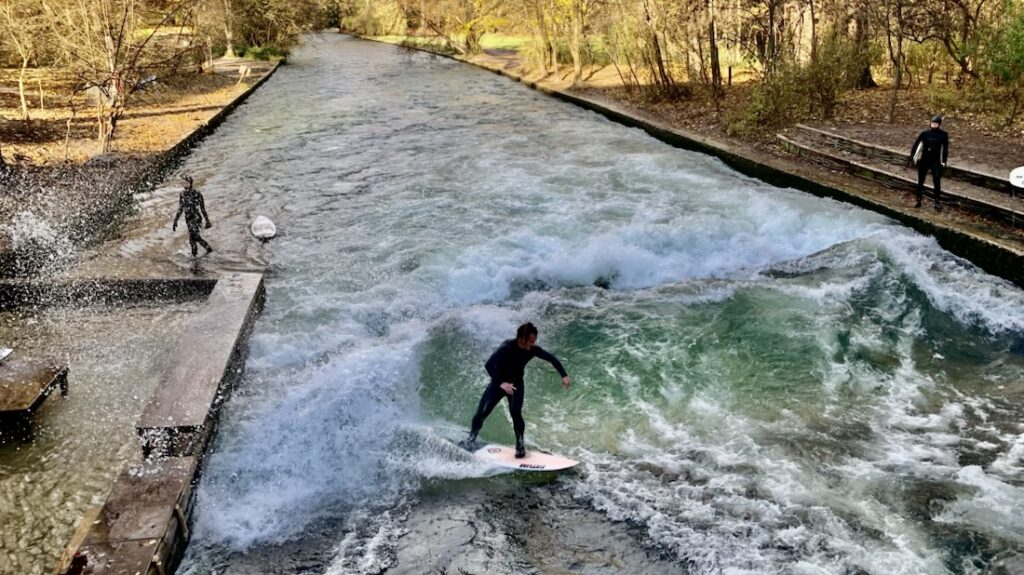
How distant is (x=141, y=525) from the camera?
5.83 metres

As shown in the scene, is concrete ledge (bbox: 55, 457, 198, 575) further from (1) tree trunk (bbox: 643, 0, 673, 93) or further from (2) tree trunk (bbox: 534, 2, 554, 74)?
(2) tree trunk (bbox: 534, 2, 554, 74)

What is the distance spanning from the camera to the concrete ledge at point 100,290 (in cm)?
1081

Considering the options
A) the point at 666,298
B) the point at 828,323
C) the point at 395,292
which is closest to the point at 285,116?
the point at 395,292

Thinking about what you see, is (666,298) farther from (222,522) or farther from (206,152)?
(206,152)

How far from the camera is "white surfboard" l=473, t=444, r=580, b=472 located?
23.5 ft

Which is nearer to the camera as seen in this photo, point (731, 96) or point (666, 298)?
point (666, 298)

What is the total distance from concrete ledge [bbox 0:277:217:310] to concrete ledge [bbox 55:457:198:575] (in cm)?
503

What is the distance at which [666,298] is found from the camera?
11.4 meters

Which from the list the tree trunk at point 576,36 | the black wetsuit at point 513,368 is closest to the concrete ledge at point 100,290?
the black wetsuit at point 513,368

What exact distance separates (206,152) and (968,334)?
1957cm

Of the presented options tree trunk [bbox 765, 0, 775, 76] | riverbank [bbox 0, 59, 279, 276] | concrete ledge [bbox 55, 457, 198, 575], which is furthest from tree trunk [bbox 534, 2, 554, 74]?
concrete ledge [bbox 55, 457, 198, 575]

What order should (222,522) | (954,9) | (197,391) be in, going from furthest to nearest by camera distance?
(954,9) → (197,391) → (222,522)

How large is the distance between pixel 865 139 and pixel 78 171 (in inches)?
699

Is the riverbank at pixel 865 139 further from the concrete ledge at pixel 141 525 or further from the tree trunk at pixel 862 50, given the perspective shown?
the concrete ledge at pixel 141 525
